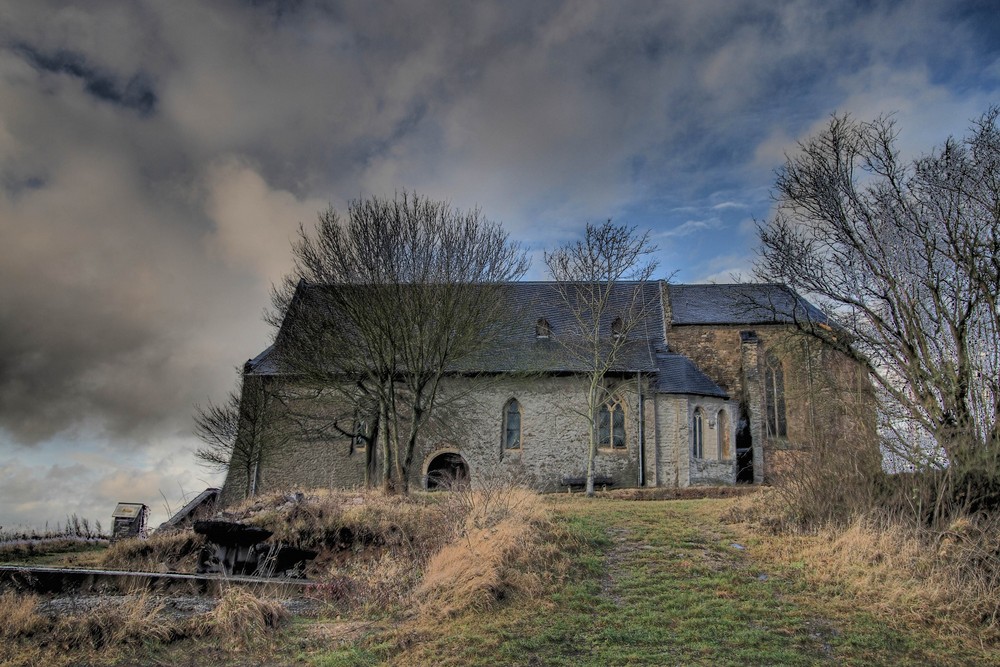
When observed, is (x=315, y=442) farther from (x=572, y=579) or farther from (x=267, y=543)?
(x=572, y=579)

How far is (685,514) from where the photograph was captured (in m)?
14.9

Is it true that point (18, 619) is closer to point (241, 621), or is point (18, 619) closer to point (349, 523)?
point (241, 621)

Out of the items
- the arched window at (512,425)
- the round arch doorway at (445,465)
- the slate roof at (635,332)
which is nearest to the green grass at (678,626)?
the slate roof at (635,332)

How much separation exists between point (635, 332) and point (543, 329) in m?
3.71

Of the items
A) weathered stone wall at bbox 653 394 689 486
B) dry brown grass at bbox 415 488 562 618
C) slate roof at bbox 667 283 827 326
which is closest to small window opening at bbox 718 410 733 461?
weathered stone wall at bbox 653 394 689 486

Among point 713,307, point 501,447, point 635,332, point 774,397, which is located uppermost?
point 713,307

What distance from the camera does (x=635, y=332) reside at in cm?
2816

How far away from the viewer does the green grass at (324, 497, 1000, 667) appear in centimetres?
752

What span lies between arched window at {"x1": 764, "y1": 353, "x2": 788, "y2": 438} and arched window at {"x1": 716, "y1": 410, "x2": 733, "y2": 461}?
2.53 metres

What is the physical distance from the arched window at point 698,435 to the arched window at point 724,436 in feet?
2.09

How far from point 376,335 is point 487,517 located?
29.4ft

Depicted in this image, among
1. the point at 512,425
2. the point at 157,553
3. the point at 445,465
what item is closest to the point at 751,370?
the point at 512,425

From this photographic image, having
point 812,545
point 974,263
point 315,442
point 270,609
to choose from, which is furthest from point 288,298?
point 974,263

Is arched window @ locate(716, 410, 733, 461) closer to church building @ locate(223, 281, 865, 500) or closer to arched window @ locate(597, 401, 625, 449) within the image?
church building @ locate(223, 281, 865, 500)
